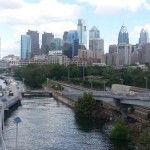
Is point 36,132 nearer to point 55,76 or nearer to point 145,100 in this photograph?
point 145,100

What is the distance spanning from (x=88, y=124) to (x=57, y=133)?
532cm

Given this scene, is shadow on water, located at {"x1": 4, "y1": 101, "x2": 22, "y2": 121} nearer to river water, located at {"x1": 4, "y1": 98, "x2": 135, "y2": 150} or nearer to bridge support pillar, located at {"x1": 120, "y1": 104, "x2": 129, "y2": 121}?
river water, located at {"x1": 4, "y1": 98, "x2": 135, "y2": 150}

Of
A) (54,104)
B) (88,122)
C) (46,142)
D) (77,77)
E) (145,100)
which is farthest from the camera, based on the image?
(77,77)

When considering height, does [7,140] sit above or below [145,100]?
below

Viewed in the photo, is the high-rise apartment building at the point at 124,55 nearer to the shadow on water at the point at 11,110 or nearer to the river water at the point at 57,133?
the shadow on water at the point at 11,110

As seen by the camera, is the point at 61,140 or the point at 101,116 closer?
the point at 61,140

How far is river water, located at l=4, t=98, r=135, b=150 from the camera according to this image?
85.4 feet

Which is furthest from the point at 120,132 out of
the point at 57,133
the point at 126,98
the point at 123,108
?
the point at 123,108

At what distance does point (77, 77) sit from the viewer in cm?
9088

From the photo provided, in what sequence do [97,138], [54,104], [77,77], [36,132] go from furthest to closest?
[77,77], [54,104], [36,132], [97,138]

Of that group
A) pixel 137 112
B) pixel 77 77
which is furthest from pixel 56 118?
pixel 77 77

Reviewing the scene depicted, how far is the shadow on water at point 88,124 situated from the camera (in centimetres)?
3303

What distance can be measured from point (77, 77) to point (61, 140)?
63.3 metres

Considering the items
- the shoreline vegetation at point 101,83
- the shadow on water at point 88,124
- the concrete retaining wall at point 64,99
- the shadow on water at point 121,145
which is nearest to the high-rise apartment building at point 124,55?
the shoreline vegetation at point 101,83
